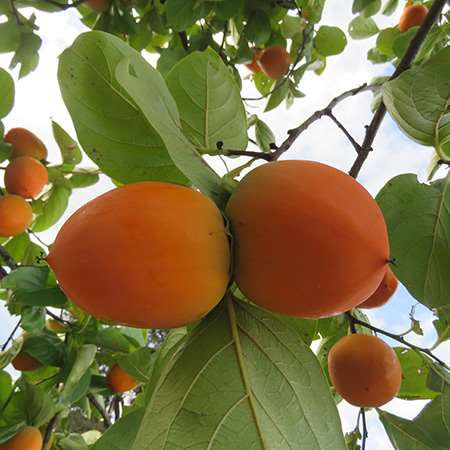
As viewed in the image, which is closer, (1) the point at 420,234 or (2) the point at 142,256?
(2) the point at 142,256

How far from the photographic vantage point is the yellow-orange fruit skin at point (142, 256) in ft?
2.02

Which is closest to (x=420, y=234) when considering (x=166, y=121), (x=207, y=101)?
(x=207, y=101)

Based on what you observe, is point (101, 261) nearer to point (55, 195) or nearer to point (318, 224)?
point (318, 224)

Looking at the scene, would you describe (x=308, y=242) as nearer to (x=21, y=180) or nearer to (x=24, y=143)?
(x=21, y=180)

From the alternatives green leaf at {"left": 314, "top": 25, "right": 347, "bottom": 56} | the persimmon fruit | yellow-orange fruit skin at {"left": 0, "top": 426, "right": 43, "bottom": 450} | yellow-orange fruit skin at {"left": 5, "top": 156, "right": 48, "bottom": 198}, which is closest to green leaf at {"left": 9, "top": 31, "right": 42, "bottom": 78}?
yellow-orange fruit skin at {"left": 5, "top": 156, "right": 48, "bottom": 198}

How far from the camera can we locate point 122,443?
43.2 inches

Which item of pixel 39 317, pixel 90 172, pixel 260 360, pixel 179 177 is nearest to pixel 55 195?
pixel 90 172

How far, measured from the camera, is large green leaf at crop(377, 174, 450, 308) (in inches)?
41.8

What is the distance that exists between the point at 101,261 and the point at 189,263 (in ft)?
0.34

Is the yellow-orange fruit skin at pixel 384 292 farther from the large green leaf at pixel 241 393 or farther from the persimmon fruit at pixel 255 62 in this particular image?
the persimmon fruit at pixel 255 62

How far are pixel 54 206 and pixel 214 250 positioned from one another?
2.43 meters

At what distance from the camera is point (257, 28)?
2615mm

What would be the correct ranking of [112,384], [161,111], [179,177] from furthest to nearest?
[112,384]
[179,177]
[161,111]

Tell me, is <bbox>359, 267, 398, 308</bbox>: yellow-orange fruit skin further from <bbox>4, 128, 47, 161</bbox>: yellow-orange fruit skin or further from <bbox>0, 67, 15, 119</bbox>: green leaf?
<bbox>4, 128, 47, 161</bbox>: yellow-orange fruit skin
